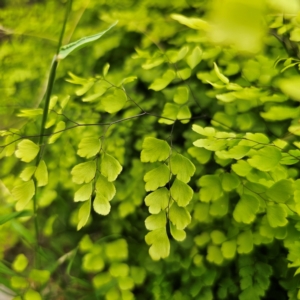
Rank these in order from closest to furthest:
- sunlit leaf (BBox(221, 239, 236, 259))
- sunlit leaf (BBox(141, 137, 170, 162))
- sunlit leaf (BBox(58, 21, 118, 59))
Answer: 1. sunlit leaf (BBox(58, 21, 118, 59))
2. sunlit leaf (BBox(141, 137, 170, 162))
3. sunlit leaf (BBox(221, 239, 236, 259))

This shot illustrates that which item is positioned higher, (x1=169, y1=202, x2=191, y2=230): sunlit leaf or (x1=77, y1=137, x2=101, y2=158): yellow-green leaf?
(x1=77, y1=137, x2=101, y2=158): yellow-green leaf

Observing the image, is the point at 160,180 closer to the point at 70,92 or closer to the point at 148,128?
the point at 148,128

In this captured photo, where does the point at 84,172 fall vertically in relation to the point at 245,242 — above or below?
above

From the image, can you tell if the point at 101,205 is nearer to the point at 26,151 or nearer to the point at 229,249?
the point at 26,151

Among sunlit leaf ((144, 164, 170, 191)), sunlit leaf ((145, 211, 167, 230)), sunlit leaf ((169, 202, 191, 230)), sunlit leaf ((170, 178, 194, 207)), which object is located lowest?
A: sunlit leaf ((145, 211, 167, 230))

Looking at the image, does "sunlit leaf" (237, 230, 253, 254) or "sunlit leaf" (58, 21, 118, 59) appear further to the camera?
"sunlit leaf" (237, 230, 253, 254)

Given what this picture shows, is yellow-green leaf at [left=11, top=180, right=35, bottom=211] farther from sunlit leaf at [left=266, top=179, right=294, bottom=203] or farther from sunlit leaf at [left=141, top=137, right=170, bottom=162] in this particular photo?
sunlit leaf at [left=266, top=179, right=294, bottom=203]

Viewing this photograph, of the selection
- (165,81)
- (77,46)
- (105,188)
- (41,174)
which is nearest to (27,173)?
(41,174)

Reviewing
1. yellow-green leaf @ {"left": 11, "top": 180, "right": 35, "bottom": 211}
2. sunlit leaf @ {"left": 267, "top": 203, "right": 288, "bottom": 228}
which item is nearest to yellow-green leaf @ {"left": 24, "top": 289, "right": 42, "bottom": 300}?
yellow-green leaf @ {"left": 11, "top": 180, "right": 35, "bottom": 211}
